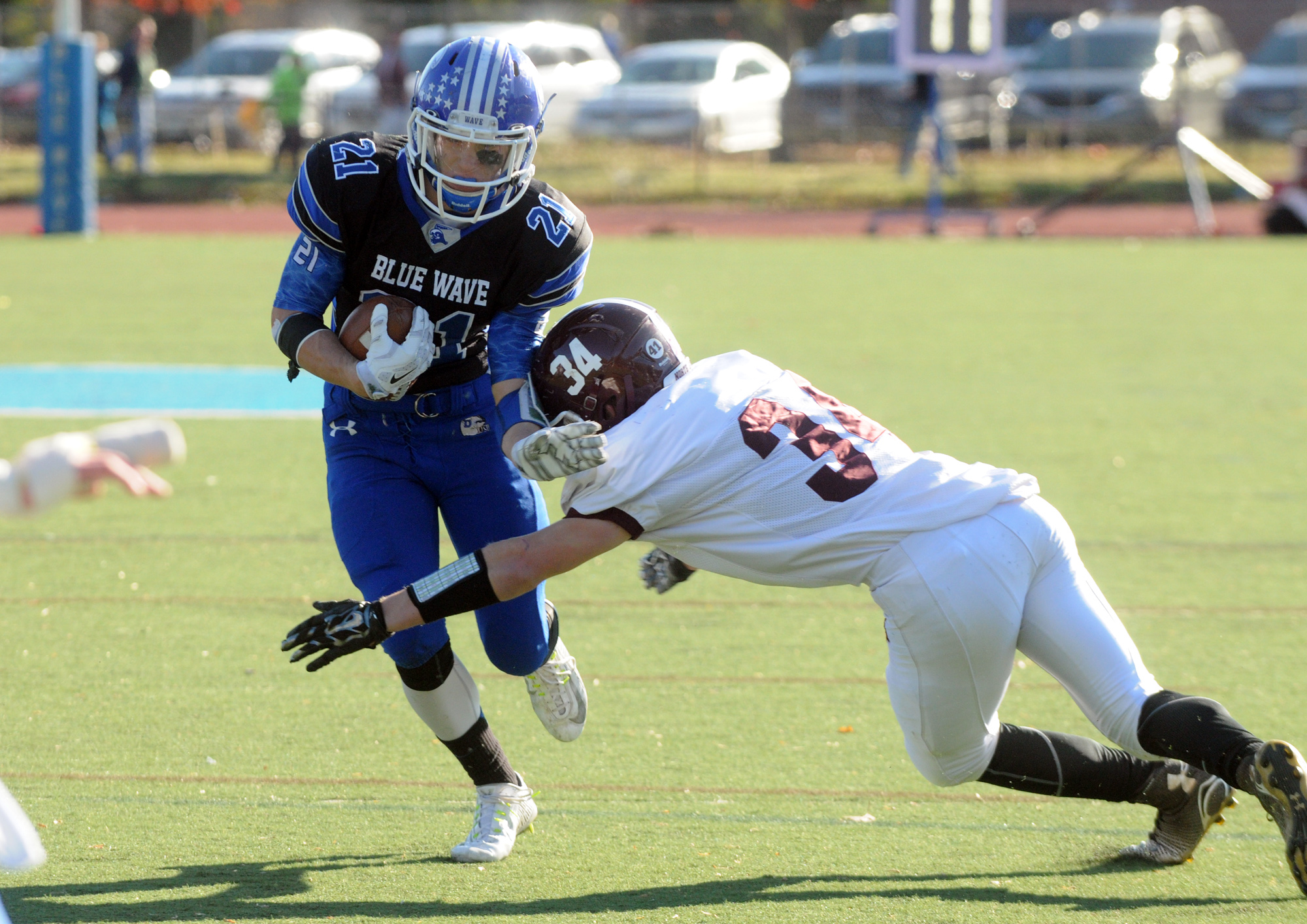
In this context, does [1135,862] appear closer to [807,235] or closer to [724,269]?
[724,269]

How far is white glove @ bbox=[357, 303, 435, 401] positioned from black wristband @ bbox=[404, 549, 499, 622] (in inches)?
19.6

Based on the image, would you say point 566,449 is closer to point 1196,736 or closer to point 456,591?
point 456,591

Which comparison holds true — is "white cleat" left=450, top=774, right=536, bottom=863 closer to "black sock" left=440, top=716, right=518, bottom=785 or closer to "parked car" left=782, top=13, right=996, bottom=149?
"black sock" left=440, top=716, right=518, bottom=785

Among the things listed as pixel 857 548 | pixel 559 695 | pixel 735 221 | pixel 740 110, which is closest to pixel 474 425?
pixel 559 695

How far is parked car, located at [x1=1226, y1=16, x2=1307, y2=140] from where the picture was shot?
20.3 m

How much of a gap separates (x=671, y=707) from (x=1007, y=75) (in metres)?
18.9

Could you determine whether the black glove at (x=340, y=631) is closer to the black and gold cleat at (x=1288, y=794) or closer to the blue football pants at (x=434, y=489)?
the blue football pants at (x=434, y=489)

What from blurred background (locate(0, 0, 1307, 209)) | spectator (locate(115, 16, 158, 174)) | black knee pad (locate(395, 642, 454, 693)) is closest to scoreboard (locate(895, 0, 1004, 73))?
blurred background (locate(0, 0, 1307, 209))

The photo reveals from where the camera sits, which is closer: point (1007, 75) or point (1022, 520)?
point (1022, 520)

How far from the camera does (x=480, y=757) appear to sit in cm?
355

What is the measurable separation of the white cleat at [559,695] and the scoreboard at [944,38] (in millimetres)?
13572

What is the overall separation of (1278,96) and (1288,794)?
64.5 ft

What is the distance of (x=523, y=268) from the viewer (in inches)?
140

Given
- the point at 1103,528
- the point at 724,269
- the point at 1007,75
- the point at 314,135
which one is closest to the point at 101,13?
the point at 314,135
